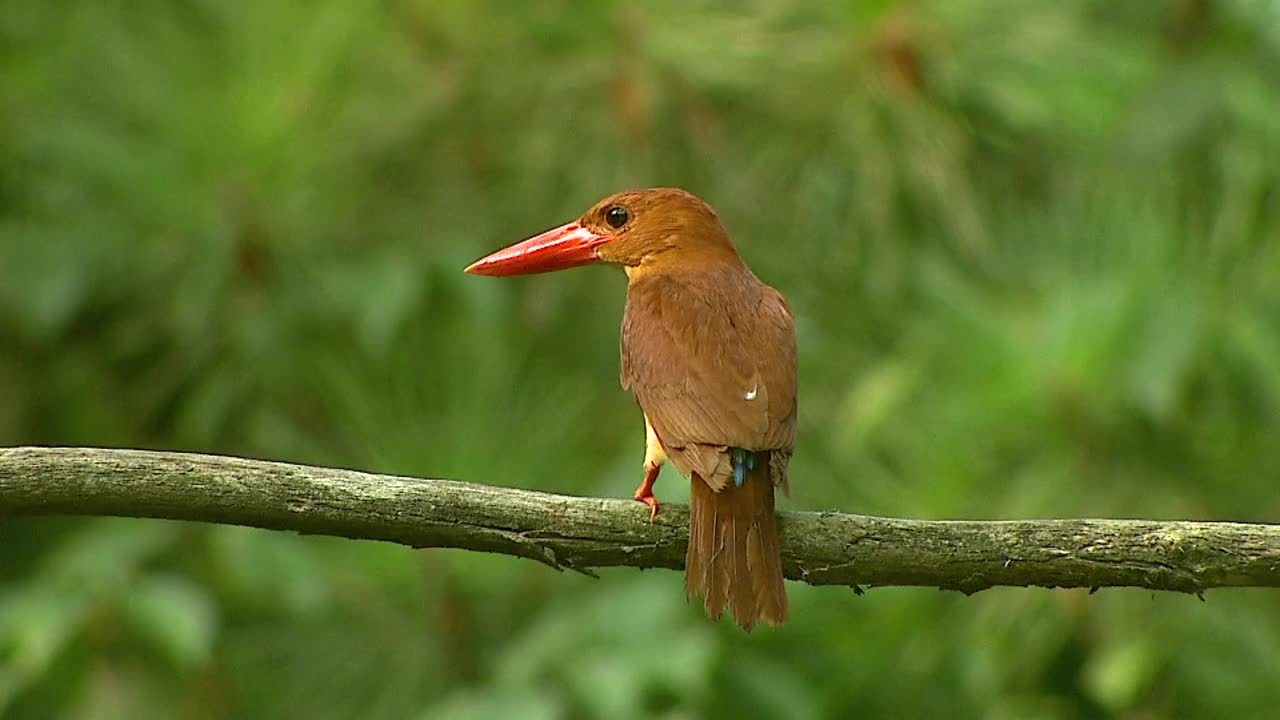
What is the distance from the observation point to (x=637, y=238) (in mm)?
2680

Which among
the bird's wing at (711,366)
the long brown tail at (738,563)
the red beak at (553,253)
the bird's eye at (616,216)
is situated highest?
the bird's eye at (616,216)

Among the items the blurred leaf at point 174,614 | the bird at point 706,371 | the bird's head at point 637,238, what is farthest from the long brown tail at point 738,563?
the blurred leaf at point 174,614

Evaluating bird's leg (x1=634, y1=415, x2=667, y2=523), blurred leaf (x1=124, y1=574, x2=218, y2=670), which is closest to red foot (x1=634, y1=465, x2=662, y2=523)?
bird's leg (x1=634, y1=415, x2=667, y2=523)

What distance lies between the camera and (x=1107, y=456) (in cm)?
371

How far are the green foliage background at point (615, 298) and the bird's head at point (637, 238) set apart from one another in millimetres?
660

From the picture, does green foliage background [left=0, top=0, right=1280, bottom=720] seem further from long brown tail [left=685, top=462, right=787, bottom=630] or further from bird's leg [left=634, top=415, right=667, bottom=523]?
long brown tail [left=685, top=462, right=787, bottom=630]

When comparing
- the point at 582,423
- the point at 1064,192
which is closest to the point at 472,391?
the point at 582,423

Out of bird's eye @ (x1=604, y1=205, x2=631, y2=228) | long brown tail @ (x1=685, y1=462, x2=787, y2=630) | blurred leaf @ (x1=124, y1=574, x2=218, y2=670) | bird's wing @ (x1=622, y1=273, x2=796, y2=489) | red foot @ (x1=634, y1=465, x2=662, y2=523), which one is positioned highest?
bird's eye @ (x1=604, y1=205, x2=631, y2=228)

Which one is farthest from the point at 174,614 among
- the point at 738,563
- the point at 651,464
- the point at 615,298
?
the point at 615,298

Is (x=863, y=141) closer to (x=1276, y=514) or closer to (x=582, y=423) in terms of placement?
(x=582, y=423)

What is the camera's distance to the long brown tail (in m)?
2.01

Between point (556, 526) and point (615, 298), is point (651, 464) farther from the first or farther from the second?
point (615, 298)

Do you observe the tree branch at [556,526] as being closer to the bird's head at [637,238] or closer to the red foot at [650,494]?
the red foot at [650,494]

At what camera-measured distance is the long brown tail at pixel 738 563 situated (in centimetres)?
201
